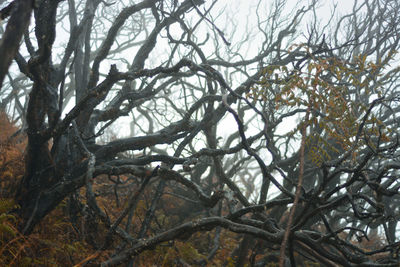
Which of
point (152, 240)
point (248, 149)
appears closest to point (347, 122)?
point (248, 149)

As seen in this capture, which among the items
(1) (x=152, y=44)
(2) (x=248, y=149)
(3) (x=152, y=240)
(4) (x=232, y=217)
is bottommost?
(3) (x=152, y=240)

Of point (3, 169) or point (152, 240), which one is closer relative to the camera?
point (152, 240)

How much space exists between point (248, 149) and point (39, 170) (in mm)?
3386

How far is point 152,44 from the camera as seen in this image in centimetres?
711

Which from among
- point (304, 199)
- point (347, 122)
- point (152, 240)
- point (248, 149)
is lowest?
point (152, 240)

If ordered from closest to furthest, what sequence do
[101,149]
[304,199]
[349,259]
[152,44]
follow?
1. [349,259]
2. [304,199]
3. [101,149]
4. [152,44]

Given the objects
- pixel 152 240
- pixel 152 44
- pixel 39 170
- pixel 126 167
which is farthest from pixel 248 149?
pixel 152 44

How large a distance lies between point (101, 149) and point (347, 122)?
4.00 m

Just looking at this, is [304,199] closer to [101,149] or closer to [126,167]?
[126,167]

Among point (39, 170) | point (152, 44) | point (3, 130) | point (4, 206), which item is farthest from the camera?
point (3, 130)

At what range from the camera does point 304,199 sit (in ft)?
10.4

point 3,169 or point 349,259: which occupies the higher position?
point 3,169

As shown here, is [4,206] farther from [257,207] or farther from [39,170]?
[257,207]

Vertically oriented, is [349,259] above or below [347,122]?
below
